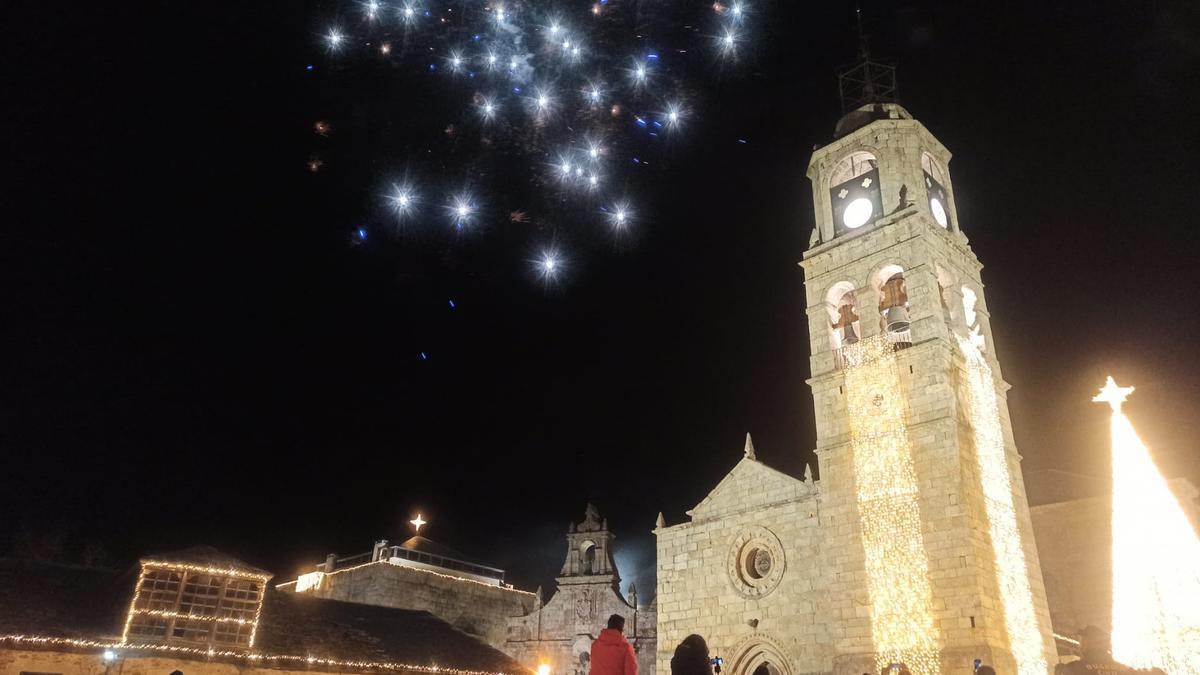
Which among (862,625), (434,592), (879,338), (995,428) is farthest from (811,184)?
(434,592)

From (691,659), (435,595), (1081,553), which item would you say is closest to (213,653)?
(435,595)

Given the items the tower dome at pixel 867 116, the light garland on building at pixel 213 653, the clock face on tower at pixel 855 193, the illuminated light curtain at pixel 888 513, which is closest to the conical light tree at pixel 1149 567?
the illuminated light curtain at pixel 888 513

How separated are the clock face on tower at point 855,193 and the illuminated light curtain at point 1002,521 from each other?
4.45 metres

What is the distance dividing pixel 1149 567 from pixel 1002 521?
735cm

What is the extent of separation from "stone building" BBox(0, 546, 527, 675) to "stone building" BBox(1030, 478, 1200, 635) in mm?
21102

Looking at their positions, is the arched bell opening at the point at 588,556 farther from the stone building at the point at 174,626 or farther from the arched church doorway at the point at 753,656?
the arched church doorway at the point at 753,656

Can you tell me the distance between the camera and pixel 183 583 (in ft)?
61.3

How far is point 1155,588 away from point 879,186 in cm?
1368

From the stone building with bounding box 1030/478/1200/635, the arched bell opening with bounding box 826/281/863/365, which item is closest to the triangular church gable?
the arched bell opening with bounding box 826/281/863/365

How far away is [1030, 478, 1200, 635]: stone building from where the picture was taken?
955 inches

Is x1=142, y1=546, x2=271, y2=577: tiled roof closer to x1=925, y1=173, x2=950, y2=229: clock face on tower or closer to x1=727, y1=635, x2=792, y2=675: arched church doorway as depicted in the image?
x1=727, y1=635, x2=792, y2=675: arched church doorway

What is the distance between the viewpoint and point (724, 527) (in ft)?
69.7

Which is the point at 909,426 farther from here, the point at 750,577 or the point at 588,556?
the point at 588,556

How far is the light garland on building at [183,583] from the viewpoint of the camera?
1770 cm
